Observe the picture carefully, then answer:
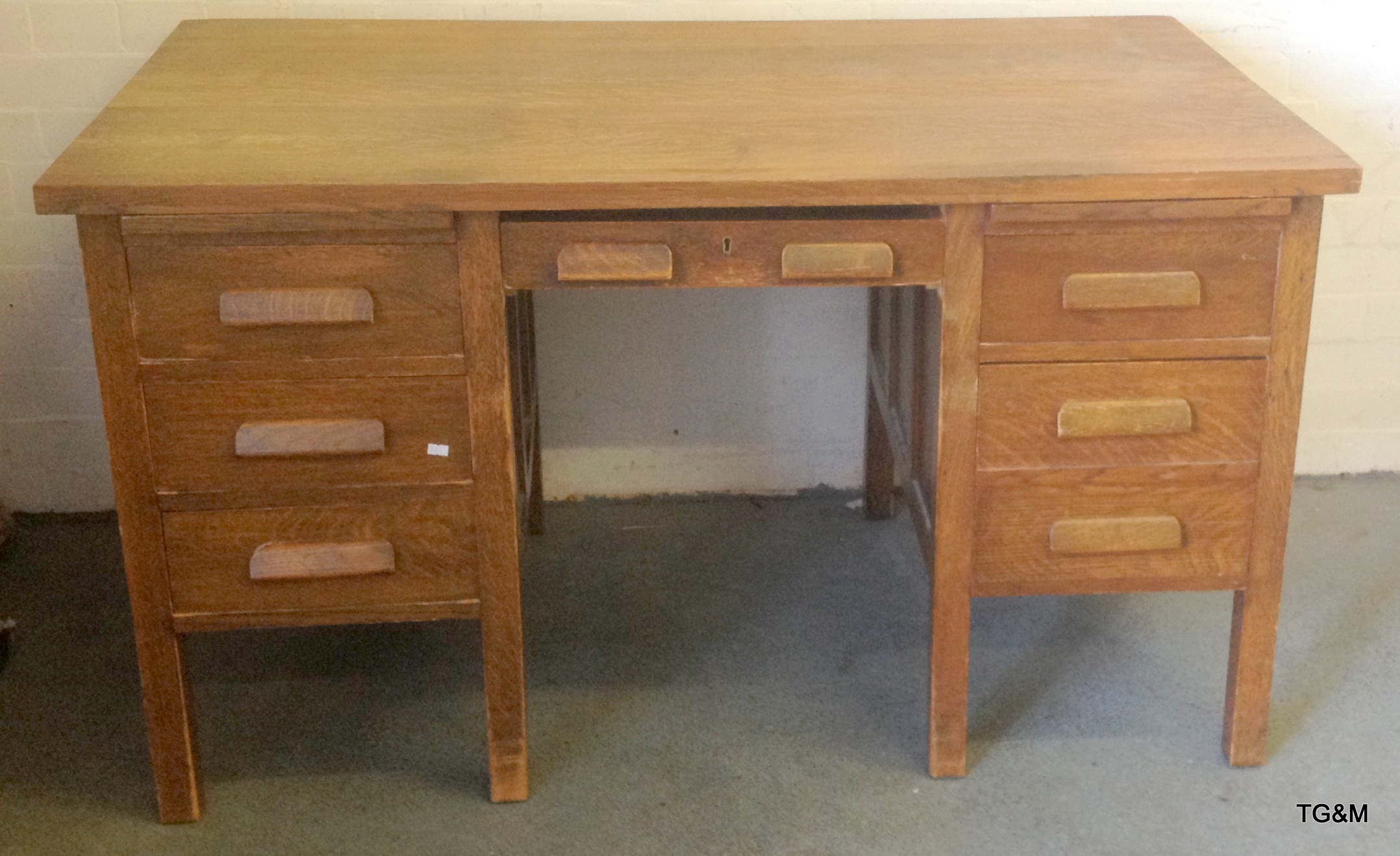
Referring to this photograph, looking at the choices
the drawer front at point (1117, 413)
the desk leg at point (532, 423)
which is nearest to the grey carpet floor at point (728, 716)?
the desk leg at point (532, 423)

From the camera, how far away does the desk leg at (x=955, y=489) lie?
1.65 metres

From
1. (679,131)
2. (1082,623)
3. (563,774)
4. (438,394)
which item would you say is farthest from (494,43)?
(1082,623)

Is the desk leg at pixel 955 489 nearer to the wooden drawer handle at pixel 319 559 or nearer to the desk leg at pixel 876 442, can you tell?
the desk leg at pixel 876 442

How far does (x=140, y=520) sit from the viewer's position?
168 centimetres

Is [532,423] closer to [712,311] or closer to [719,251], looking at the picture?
[712,311]

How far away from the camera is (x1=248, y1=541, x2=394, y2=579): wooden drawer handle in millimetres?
1704

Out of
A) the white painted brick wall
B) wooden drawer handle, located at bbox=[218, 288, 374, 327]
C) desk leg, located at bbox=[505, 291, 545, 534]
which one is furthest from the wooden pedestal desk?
the white painted brick wall

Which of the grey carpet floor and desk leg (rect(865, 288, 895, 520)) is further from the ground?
desk leg (rect(865, 288, 895, 520))

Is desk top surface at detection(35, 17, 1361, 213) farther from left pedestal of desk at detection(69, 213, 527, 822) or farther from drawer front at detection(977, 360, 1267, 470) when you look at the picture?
drawer front at detection(977, 360, 1267, 470)

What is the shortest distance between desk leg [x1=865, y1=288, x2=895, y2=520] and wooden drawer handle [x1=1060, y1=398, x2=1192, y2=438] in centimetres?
69

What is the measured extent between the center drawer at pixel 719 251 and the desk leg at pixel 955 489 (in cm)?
4

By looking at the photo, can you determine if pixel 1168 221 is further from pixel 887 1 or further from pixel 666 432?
pixel 666 432

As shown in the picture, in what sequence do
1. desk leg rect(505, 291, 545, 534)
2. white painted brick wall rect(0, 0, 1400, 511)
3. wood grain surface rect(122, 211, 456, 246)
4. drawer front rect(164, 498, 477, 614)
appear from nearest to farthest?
wood grain surface rect(122, 211, 456, 246) → drawer front rect(164, 498, 477, 614) → desk leg rect(505, 291, 545, 534) → white painted brick wall rect(0, 0, 1400, 511)

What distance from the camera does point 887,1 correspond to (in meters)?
2.34
